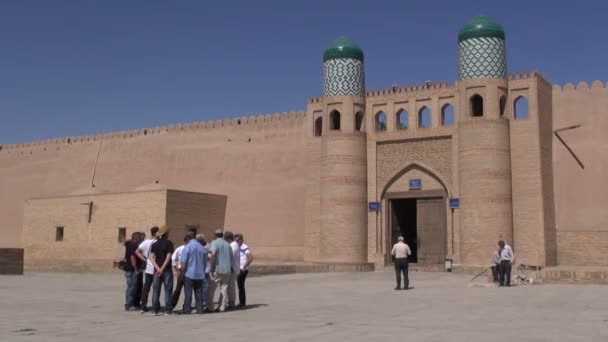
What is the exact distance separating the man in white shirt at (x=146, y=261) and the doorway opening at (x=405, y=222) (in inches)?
533

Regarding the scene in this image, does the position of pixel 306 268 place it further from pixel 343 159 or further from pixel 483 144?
pixel 483 144

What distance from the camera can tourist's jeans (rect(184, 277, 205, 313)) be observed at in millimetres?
8508

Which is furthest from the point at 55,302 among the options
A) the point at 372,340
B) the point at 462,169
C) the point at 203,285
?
the point at 462,169

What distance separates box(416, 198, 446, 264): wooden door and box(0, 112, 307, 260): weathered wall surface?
4433 mm

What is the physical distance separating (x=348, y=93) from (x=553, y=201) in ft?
23.7

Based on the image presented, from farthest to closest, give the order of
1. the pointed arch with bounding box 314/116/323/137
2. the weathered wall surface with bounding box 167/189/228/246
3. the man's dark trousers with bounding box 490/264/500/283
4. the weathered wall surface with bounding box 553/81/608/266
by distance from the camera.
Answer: the pointed arch with bounding box 314/116/323/137
the weathered wall surface with bounding box 167/189/228/246
the weathered wall surface with bounding box 553/81/608/266
the man's dark trousers with bounding box 490/264/500/283

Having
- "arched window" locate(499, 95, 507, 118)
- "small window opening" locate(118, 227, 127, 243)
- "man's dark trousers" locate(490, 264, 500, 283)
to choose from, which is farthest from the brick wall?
"arched window" locate(499, 95, 507, 118)

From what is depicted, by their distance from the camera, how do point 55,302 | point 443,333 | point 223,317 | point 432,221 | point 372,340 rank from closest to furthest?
1. point 372,340
2. point 443,333
3. point 223,317
4. point 55,302
5. point 432,221

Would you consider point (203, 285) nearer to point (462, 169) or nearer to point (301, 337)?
point (301, 337)

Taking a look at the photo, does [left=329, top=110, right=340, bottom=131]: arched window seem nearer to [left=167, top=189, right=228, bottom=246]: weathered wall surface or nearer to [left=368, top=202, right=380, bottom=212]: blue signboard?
[left=368, top=202, right=380, bottom=212]: blue signboard

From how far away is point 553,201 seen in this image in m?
19.4

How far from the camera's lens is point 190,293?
28.0ft

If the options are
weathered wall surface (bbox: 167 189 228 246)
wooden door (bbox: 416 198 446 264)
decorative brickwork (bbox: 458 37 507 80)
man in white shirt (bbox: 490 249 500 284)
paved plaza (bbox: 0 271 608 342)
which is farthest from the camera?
weathered wall surface (bbox: 167 189 228 246)

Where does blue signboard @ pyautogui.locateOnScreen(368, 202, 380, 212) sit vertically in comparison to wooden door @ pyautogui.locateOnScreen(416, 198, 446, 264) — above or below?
above
